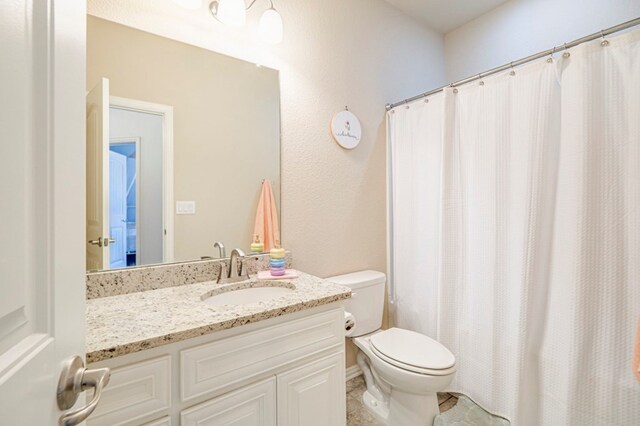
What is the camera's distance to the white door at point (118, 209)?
1180 mm

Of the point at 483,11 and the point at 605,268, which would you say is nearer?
the point at 605,268

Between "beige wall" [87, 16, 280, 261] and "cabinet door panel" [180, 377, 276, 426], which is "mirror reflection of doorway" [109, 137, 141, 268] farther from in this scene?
"cabinet door panel" [180, 377, 276, 426]

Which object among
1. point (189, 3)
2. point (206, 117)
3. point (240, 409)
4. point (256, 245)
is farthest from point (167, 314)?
point (189, 3)

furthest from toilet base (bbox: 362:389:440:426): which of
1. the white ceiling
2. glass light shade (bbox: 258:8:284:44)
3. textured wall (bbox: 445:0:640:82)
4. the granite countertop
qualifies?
→ the white ceiling

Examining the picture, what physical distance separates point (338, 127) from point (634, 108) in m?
1.35

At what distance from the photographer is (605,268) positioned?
1.20 meters

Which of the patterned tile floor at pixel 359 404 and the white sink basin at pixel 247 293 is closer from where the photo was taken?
the white sink basin at pixel 247 293

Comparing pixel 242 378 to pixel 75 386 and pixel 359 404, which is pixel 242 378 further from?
pixel 359 404

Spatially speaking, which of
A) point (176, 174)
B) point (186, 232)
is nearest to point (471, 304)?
point (186, 232)

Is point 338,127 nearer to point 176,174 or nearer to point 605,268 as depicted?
point 176,174

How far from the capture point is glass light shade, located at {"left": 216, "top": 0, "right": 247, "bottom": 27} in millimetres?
1329

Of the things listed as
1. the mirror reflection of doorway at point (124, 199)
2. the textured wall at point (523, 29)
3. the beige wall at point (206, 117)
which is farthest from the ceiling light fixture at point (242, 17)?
the textured wall at point (523, 29)

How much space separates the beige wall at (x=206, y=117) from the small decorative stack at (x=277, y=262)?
0.19 m

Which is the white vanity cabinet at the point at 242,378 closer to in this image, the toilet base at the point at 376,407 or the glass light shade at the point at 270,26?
the toilet base at the point at 376,407
